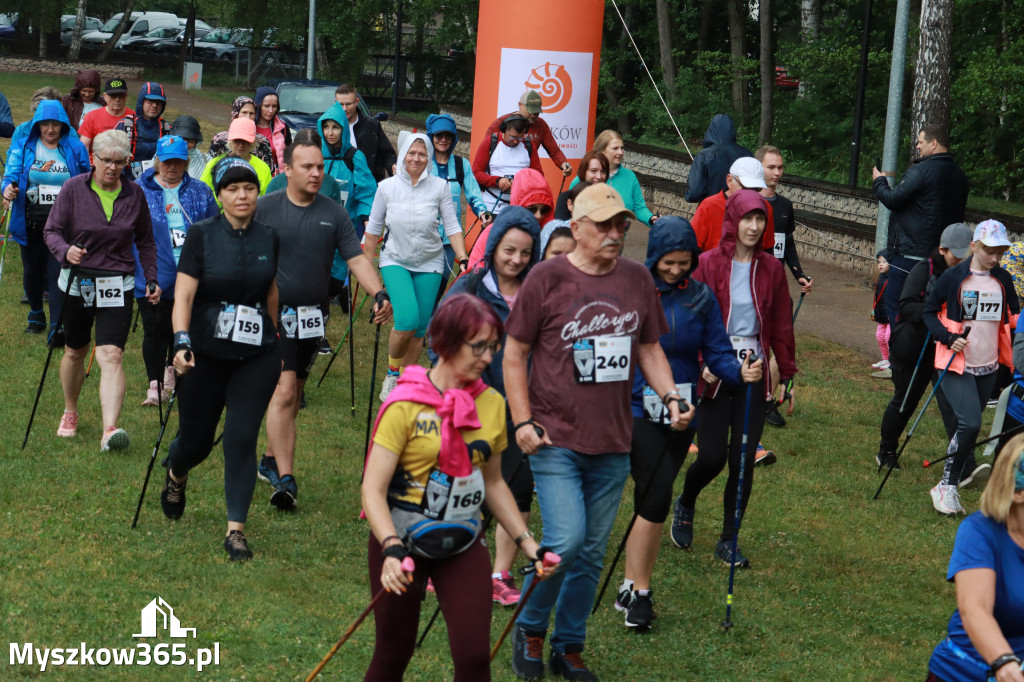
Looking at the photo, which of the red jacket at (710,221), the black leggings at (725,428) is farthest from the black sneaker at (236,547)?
the red jacket at (710,221)

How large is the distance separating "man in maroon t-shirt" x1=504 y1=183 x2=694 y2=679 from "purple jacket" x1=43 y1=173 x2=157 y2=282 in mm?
3931

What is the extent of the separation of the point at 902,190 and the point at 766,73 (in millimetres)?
17986

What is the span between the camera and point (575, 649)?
5641 mm

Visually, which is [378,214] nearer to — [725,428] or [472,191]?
[472,191]

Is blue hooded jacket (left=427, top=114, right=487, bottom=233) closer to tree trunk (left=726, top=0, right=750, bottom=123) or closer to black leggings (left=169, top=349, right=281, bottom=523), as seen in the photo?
black leggings (left=169, top=349, right=281, bottom=523)

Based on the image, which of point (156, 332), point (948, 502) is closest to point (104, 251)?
point (156, 332)

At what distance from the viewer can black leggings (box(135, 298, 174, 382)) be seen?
9.35 meters

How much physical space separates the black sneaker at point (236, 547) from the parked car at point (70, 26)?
48.0 m

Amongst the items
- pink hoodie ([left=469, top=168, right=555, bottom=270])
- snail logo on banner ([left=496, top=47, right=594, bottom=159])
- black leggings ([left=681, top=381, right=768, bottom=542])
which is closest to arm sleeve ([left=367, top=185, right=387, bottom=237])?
pink hoodie ([left=469, top=168, right=555, bottom=270])

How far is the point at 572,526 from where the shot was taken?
529 cm

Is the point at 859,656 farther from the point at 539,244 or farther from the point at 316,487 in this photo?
the point at 316,487

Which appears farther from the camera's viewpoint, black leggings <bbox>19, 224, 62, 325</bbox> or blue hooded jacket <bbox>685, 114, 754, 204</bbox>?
black leggings <bbox>19, 224, 62, 325</bbox>

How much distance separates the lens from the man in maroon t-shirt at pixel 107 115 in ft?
40.7

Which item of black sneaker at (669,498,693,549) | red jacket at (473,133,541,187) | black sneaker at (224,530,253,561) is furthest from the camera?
red jacket at (473,133,541,187)
